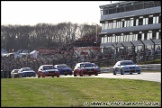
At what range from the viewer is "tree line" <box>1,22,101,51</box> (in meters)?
115

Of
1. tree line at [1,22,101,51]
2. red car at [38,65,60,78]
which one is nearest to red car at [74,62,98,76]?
red car at [38,65,60,78]

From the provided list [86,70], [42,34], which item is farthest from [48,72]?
[42,34]

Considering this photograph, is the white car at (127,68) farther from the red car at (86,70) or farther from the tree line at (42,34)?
the tree line at (42,34)

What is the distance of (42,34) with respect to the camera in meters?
121

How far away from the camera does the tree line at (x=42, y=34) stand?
378 feet

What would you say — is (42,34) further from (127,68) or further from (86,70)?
(127,68)

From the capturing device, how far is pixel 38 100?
1248 centimetres

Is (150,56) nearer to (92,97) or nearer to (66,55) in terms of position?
(66,55)

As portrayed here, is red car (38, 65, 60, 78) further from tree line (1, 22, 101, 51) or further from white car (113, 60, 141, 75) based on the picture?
tree line (1, 22, 101, 51)

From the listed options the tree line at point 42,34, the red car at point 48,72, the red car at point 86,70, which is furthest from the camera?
the tree line at point 42,34

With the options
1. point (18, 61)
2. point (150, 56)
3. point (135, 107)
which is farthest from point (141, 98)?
point (18, 61)

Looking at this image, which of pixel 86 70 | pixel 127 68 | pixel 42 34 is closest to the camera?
pixel 127 68

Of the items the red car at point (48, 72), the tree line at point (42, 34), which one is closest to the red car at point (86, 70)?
the red car at point (48, 72)

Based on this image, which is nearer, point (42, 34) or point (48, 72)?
point (48, 72)
